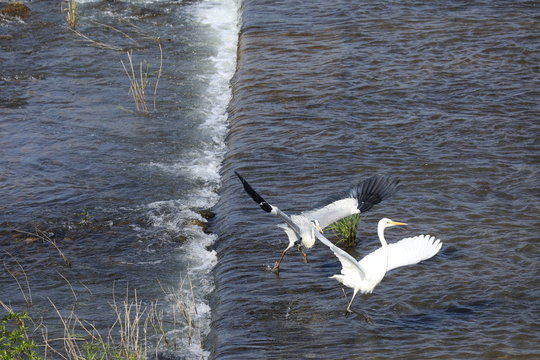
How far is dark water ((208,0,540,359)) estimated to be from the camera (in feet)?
21.7

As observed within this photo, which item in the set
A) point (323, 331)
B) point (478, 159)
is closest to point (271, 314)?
point (323, 331)

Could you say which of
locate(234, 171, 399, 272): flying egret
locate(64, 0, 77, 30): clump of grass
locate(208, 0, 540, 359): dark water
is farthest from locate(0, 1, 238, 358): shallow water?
locate(234, 171, 399, 272): flying egret

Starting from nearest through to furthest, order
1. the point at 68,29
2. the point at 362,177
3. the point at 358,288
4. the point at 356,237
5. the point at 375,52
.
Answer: the point at 358,288 < the point at 356,237 < the point at 362,177 < the point at 375,52 < the point at 68,29

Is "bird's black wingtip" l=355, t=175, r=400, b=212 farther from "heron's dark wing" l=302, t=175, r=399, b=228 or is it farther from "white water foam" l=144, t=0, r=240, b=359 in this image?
"white water foam" l=144, t=0, r=240, b=359

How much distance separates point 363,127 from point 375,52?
2.58 meters

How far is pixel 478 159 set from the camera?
372 inches

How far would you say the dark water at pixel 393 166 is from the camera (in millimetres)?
6621

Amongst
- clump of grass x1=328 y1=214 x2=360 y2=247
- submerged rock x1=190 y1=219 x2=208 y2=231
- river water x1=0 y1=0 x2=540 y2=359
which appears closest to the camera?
river water x1=0 y1=0 x2=540 y2=359

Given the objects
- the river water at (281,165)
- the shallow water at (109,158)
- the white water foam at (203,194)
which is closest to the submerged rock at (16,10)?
the shallow water at (109,158)

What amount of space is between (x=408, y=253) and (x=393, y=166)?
293cm

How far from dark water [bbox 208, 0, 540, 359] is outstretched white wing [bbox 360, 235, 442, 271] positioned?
48 centimetres

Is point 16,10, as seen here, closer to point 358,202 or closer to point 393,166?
point 393,166

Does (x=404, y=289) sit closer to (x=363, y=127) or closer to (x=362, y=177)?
(x=362, y=177)

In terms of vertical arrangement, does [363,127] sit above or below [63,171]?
above
